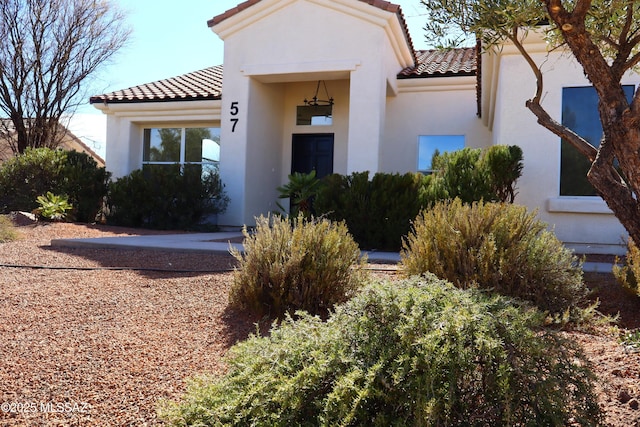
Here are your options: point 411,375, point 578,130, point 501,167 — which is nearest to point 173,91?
point 501,167

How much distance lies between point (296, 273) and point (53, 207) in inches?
395

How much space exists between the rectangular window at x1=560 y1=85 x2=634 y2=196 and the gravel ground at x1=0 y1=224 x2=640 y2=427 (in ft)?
10.3

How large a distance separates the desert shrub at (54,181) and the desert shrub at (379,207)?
277 inches

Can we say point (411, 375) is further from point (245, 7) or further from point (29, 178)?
point (29, 178)

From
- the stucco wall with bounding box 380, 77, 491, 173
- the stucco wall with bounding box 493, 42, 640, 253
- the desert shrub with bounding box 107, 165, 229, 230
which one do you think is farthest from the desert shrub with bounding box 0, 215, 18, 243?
the stucco wall with bounding box 493, 42, 640, 253

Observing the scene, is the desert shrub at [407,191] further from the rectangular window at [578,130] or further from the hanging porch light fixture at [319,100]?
the hanging porch light fixture at [319,100]

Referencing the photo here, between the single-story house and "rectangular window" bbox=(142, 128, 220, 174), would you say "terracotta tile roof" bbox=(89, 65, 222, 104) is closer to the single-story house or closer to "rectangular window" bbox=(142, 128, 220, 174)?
the single-story house

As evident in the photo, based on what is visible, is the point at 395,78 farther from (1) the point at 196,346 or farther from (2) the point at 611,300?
(1) the point at 196,346

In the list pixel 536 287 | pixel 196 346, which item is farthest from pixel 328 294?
pixel 536 287

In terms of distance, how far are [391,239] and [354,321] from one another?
6405mm

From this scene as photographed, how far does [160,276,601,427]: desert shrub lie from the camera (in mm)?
2369

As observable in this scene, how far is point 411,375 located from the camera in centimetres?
247

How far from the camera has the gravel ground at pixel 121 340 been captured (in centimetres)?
308

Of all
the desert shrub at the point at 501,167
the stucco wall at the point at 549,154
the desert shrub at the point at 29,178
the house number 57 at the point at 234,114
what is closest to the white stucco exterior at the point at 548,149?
the stucco wall at the point at 549,154
